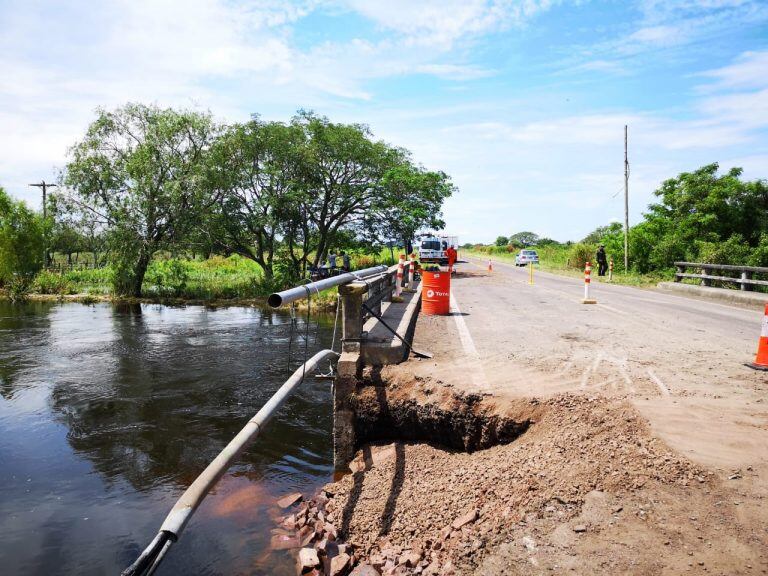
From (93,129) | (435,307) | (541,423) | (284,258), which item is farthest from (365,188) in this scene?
(541,423)

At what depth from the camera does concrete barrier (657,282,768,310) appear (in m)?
16.6

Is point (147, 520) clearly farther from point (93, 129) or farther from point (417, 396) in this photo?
point (93, 129)

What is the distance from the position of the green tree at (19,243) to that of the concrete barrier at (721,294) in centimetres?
3537

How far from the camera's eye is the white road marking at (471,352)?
21.8 ft

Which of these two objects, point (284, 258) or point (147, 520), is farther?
point (284, 258)

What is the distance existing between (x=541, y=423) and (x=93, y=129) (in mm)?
33146

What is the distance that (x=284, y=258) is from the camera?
112ft

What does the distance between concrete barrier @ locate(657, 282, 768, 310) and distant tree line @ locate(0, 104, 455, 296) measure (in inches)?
623

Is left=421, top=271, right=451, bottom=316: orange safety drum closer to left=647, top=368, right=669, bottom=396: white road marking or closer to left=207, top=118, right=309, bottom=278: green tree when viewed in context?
left=647, top=368, right=669, bottom=396: white road marking

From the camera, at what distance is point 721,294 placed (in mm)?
18547

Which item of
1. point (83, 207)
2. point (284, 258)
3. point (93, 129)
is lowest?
point (284, 258)

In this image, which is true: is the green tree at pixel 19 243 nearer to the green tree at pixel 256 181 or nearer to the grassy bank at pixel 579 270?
the green tree at pixel 256 181

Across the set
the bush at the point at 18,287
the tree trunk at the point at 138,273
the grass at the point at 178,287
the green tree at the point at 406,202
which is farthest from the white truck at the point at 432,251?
the bush at the point at 18,287

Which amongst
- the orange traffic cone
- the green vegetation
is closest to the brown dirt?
the orange traffic cone
